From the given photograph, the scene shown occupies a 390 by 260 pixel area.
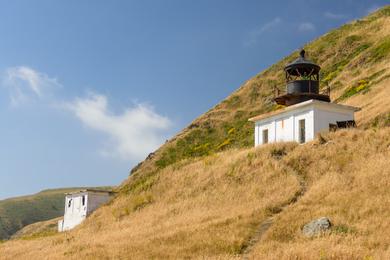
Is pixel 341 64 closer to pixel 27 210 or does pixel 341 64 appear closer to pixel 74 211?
pixel 74 211

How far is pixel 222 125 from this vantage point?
6744 centimetres

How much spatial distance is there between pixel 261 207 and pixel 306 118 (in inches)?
462

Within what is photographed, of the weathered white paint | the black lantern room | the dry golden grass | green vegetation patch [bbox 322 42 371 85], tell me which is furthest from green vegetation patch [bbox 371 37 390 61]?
the dry golden grass

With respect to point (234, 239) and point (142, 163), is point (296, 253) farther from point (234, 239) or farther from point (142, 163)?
point (142, 163)

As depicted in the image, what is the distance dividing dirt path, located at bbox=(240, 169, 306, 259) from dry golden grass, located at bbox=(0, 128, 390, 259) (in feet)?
0.44

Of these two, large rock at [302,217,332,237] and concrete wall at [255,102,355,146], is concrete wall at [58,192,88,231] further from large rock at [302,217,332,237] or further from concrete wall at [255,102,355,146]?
large rock at [302,217,332,237]

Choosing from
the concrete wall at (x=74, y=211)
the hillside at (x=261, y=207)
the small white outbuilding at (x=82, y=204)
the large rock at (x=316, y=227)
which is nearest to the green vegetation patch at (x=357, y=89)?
the hillside at (x=261, y=207)

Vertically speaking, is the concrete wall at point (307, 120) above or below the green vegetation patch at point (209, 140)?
below

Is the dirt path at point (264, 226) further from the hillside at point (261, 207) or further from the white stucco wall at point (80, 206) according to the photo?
the white stucco wall at point (80, 206)

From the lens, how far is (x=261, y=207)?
Result: 66.4ft

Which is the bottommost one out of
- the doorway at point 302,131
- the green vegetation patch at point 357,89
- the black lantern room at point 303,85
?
the doorway at point 302,131

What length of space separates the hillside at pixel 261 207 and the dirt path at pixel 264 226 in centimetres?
4

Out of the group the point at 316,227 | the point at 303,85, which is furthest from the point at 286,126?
the point at 316,227

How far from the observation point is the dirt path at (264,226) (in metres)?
15.6
